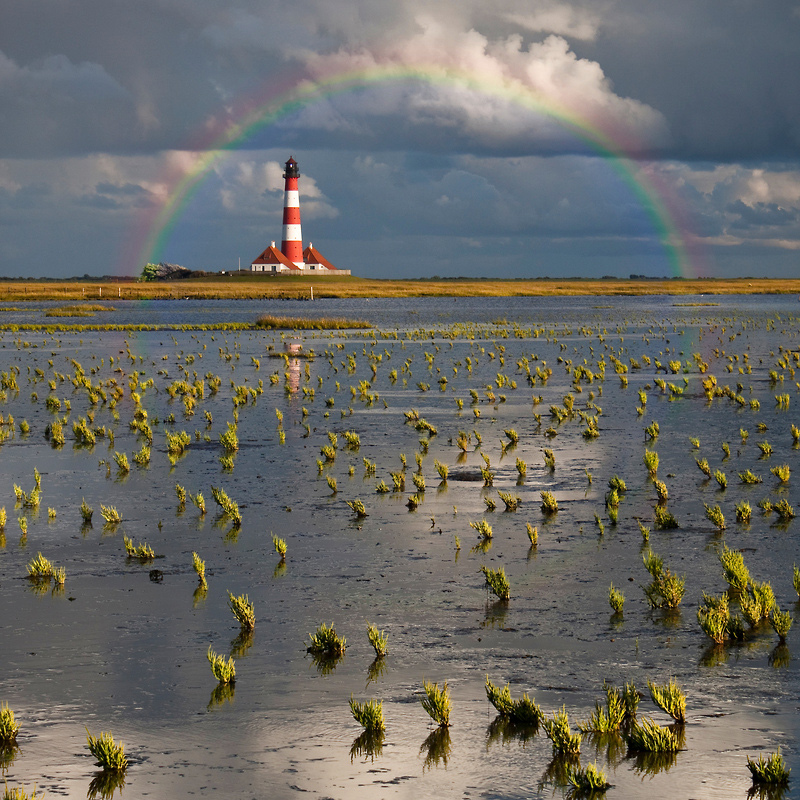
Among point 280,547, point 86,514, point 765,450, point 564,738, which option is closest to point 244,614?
point 280,547

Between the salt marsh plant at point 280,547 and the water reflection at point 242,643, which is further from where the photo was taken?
the salt marsh plant at point 280,547

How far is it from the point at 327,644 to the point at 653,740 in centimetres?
376

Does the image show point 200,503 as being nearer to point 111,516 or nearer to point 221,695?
point 111,516

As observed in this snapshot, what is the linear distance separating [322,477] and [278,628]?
918cm

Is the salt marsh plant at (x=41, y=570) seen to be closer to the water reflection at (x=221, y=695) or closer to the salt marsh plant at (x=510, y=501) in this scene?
the water reflection at (x=221, y=695)

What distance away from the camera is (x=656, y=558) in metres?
13.1

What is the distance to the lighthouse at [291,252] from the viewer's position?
15625 cm

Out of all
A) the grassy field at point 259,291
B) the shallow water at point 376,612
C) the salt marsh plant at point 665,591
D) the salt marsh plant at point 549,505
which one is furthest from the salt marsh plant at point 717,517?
the grassy field at point 259,291

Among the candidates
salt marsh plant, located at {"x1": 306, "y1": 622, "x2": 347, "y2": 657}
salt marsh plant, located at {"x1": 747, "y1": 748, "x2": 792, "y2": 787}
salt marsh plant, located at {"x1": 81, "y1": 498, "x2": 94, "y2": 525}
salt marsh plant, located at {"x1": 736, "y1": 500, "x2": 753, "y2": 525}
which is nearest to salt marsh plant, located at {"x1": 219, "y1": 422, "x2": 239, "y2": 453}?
salt marsh plant, located at {"x1": 81, "y1": 498, "x2": 94, "y2": 525}

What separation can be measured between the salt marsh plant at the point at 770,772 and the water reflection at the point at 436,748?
7.89ft

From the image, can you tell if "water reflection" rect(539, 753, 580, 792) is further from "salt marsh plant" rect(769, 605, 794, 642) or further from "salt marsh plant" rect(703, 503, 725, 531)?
"salt marsh plant" rect(703, 503, 725, 531)

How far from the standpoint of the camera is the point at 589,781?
26.3ft

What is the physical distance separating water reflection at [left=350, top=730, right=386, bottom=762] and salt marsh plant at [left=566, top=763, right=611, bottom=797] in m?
1.62

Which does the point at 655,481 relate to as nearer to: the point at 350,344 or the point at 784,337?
the point at 350,344
